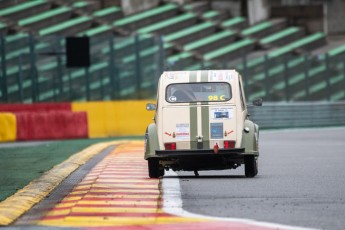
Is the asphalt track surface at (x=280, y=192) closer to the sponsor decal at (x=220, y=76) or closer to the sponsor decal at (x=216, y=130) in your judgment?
the sponsor decal at (x=216, y=130)

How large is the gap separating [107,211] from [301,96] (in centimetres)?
3955

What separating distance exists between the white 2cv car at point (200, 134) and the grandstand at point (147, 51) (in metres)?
7.62

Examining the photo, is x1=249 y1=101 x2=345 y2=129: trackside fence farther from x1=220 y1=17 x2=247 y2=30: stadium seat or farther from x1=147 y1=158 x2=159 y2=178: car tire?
x1=147 y1=158 x2=159 y2=178: car tire

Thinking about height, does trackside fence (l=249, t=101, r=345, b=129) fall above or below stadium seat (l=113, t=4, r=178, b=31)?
below

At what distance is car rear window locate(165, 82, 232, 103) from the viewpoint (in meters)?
20.2

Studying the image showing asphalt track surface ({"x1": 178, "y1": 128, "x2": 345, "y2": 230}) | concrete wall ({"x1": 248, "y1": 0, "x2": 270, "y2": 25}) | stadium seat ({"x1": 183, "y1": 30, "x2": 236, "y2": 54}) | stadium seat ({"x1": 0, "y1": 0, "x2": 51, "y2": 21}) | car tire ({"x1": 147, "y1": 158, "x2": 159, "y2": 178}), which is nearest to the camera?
asphalt track surface ({"x1": 178, "y1": 128, "x2": 345, "y2": 230})

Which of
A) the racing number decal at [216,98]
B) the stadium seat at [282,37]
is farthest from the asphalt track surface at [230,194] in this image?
the stadium seat at [282,37]

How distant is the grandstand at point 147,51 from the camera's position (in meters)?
43.1

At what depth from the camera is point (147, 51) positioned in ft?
151

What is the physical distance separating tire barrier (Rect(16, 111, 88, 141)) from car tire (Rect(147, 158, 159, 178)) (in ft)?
64.9

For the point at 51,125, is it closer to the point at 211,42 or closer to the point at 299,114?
the point at 299,114

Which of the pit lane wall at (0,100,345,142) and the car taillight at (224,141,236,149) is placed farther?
the pit lane wall at (0,100,345,142)

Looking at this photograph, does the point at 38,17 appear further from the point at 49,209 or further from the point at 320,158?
the point at 49,209

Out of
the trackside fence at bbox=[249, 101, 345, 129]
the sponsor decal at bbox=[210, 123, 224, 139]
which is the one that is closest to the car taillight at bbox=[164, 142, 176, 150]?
the sponsor decal at bbox=[210, 123, 224, 139]
